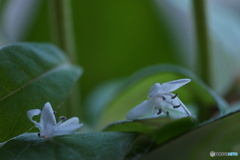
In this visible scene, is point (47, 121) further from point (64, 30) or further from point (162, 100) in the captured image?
point (64, 30)

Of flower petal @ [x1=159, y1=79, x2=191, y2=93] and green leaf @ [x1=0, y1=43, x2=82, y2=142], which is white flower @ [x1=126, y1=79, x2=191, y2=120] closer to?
flower petal @ [x1=159, y1=79, x2=191, y2=93]

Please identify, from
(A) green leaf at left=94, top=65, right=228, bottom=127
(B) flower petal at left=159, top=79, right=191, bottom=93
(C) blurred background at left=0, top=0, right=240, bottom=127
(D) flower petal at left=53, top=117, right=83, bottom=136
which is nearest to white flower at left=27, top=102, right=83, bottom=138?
(D) flower petal at left=53, top=117, right=83, bottom=136

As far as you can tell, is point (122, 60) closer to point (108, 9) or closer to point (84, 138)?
point (108, 9)

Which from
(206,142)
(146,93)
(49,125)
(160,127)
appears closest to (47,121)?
(49,125)

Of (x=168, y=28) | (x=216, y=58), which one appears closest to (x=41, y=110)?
(x=216, y=58)

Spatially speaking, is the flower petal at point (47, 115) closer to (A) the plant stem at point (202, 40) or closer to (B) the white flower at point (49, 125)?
(B) the white flower at point (49, 125)

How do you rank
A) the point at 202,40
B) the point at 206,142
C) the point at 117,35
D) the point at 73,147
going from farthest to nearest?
the point at 117,35
the point at 202,40
the point at 206,142
the point at 73,147
